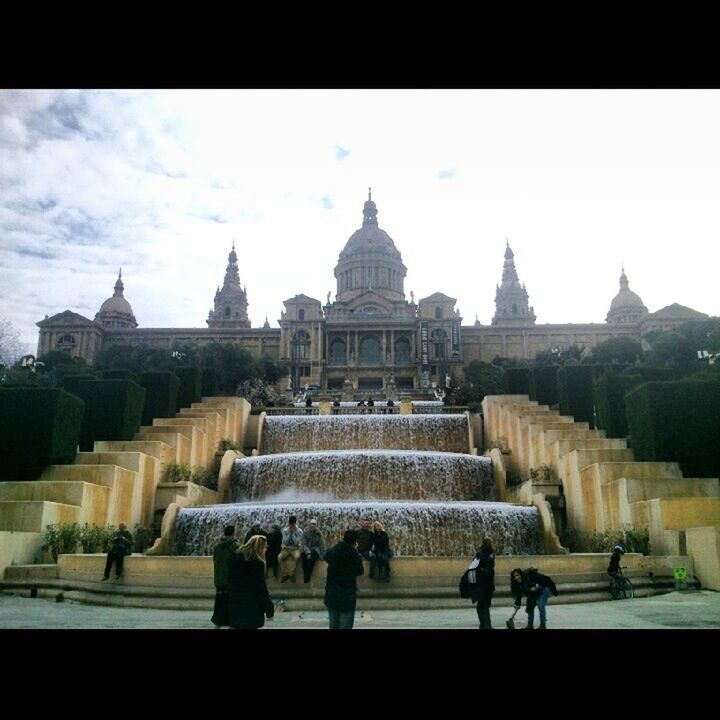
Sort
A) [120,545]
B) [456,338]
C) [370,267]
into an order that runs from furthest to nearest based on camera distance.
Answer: [370,267] → [456,338] → [120,545]

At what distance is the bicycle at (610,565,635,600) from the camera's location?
547 inches

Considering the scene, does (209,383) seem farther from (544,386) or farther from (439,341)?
(439,341)

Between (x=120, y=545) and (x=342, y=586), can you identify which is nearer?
(x=342, y=586)

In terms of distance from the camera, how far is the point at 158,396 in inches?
1181

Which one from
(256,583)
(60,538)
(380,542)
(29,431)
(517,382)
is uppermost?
(517,382)

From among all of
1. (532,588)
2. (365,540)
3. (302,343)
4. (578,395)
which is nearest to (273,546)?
(365,540)

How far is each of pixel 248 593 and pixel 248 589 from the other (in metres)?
0.04

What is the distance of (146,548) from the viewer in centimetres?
1927

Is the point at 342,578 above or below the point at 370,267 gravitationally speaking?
below

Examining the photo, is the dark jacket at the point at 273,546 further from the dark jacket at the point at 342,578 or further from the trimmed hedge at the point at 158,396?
the trimmed hedge at the point at 158,396

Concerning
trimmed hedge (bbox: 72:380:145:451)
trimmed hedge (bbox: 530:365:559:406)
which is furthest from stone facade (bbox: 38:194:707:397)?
trimmed hedge (bbox: 72:380:145:451)

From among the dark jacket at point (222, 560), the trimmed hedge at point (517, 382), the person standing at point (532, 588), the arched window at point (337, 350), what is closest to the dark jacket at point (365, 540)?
the person standing at point (532, 588)
